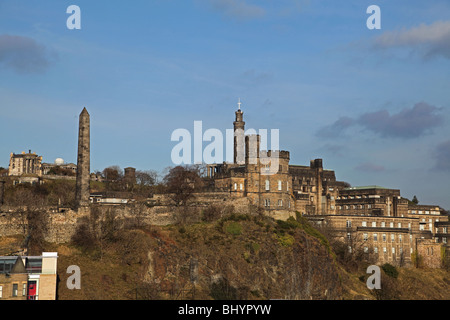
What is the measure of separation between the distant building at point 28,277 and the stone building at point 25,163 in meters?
74.8

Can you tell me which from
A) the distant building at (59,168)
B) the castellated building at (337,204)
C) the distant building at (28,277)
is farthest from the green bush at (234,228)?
the distant building at (59,168)

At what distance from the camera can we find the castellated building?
84.6 meters

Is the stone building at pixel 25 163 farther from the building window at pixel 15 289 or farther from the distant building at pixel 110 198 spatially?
the building window at pixel 15 289

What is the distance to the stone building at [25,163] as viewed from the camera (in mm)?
132000

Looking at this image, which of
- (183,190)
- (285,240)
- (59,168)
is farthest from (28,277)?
(59,168)

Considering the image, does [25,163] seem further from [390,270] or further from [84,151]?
[390,270]

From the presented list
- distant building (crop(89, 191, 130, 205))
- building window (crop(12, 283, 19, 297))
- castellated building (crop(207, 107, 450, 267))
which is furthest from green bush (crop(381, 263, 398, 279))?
building window (crop(12, 283, 19, 297))

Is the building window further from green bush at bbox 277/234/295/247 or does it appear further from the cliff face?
green bush at bbox 277/234/295/247

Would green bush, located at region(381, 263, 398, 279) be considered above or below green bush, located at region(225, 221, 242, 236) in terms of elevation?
below

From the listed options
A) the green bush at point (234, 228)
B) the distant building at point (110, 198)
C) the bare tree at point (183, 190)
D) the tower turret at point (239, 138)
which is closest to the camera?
the green bush at point (234, 228)

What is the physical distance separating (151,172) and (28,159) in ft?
84.0

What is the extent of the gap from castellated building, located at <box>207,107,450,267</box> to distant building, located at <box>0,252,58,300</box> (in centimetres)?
2979

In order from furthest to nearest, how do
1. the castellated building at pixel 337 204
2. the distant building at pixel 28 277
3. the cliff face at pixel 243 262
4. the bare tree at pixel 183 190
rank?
the castellated building at pixel 337 204
the bare tree at pixel 183 190
the cliff face at pixel 243 262
the distant building at pixel 28 277
